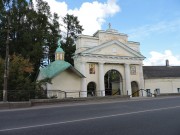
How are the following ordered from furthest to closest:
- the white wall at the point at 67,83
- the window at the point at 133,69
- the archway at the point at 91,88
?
the window at the point at 133,69 → the archway at the point at 91,88 → the white wall at the point at 67,83

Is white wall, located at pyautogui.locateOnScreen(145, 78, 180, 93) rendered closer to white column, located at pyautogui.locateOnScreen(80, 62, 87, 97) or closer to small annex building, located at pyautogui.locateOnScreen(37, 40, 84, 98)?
white column, located at pyautogui.locateOnScreen(80, 62, 87, 97)

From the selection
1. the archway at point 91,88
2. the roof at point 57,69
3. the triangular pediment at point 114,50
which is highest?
the triangular pediment at point 114,50

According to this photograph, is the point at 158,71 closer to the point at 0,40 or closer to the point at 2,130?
the point at 0,40

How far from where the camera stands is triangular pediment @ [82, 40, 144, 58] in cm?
3209

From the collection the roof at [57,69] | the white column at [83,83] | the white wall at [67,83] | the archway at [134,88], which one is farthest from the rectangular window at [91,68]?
the archway at [134,88]

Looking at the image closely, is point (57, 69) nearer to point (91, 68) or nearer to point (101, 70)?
point (91, 68)

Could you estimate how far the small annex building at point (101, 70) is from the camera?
95.8 ft

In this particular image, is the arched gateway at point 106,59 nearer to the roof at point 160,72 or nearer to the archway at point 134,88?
the archway at point 134,88

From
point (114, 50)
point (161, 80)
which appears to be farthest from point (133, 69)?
point (161, 80)

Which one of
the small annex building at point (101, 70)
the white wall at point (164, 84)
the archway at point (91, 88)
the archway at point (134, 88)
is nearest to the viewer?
the small annex building at point (101, 70)

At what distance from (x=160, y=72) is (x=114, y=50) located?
12163mm

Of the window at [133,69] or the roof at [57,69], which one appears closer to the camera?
the roof at [57,69]

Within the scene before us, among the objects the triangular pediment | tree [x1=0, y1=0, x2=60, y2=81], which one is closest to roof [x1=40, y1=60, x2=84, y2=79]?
the triangular pediment

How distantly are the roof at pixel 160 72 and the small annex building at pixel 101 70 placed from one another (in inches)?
7.4
